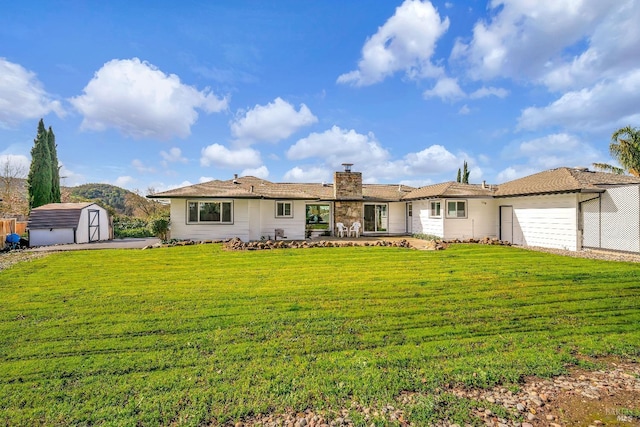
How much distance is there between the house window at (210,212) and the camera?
17.5 meters

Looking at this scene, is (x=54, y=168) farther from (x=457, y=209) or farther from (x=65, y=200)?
(x=457, y=209)

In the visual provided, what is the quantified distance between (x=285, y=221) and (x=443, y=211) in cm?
1004

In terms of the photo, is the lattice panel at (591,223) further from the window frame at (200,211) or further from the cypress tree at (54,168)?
the cypress tree at (54,168)

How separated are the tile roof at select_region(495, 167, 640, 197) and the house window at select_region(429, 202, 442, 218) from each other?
3.59 m

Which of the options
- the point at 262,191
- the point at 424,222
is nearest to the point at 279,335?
the point at 262,191

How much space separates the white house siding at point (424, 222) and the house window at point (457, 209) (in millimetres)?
797

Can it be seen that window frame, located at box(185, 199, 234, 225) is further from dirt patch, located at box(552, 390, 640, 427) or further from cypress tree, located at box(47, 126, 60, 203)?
cypress tree, located at box(47, 126, 60, 203)

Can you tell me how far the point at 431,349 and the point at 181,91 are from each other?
694 inches

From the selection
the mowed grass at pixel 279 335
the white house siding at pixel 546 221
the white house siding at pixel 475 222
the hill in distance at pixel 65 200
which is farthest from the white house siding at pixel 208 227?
the white house siding at pixel 546 221

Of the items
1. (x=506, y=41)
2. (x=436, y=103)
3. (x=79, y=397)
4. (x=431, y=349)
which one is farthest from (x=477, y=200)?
(x=79, y=397)

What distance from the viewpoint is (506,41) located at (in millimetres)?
13539

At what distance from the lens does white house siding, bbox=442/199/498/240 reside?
18297mm

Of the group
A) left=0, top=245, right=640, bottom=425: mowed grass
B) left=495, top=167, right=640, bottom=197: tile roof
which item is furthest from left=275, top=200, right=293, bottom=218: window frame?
left=495, top=167, right=640, bottom=197: tile roof

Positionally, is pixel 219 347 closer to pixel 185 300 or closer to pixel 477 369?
pixel 185 300
